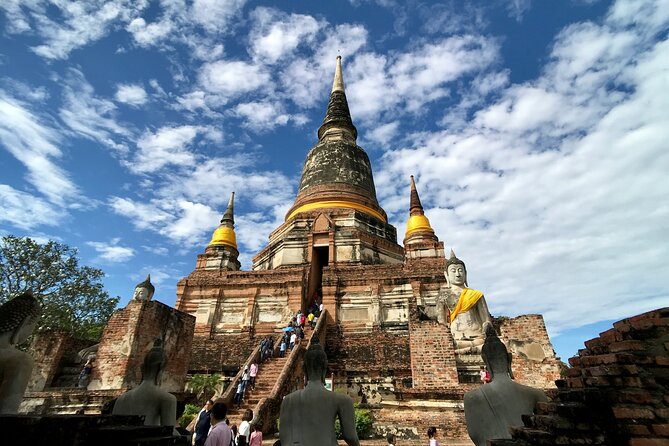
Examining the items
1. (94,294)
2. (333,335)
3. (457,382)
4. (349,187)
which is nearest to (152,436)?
(457,382)

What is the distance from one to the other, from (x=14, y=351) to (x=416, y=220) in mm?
22462

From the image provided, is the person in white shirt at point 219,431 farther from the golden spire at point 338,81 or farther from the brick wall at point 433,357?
the golden spire at point 338,81

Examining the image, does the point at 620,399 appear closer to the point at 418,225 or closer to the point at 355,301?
the point at 355,301

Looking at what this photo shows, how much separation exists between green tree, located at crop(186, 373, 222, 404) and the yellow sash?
27.5 ft

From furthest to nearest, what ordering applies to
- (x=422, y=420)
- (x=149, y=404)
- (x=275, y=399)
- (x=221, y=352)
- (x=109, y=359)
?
1. (x=221, y=352)
2. (x=109, y=359)
3. (x=275, y=399)
4. (x=422, y=420)
5. (x=149, y=404)

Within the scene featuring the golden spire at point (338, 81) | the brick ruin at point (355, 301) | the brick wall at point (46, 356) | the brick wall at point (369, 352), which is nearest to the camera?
the brick ruin at point (355, 301)

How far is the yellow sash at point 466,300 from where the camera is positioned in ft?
27.8

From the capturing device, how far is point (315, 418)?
337 cm

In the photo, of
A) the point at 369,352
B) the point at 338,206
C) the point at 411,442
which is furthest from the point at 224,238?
the point at 411,442

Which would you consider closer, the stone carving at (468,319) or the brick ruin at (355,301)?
the brick ruin at (355,301)

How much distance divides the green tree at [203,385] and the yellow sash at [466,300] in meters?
8.38

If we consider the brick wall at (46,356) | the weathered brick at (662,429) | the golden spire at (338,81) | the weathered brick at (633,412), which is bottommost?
the weathered brick at (662,429)

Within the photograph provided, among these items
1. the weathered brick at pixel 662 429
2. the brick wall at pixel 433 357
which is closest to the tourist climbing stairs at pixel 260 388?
the brick wall at pixel 433 357

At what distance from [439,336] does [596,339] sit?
618cm
